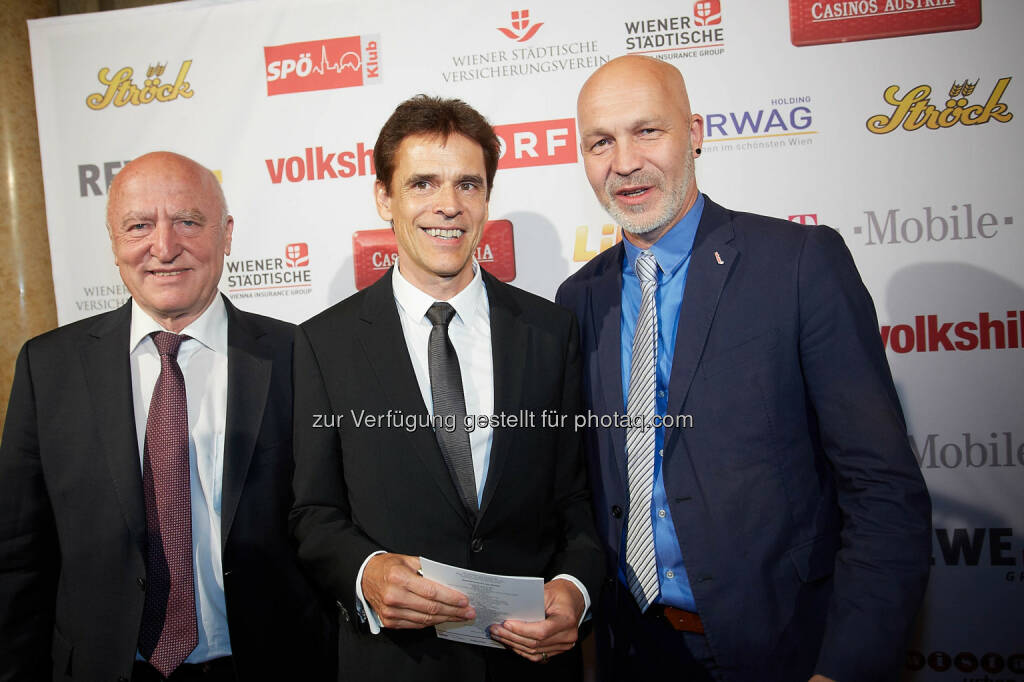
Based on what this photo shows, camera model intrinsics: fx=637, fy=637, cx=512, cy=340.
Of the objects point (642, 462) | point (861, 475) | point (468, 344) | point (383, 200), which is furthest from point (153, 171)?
point (861, 475)

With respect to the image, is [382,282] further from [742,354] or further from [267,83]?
[267,83]

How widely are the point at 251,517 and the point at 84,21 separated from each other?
10.0 feet

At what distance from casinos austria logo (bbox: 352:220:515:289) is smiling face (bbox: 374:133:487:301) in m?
1.14

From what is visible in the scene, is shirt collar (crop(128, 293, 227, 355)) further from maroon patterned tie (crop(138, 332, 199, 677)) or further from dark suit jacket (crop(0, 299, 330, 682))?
maroon patterned tie (crop(138, 332, 199, 677))

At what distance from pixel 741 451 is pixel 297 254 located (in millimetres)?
2470

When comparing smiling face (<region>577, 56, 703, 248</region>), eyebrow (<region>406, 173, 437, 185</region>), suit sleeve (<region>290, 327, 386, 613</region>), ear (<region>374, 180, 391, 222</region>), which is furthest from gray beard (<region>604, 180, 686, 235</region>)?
suit sleeve (<region>290, 327, 386, 613</region>)

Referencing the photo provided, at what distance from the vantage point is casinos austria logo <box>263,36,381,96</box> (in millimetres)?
3256

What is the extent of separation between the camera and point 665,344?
1.95 metres

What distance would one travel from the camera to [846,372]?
1.70 metres

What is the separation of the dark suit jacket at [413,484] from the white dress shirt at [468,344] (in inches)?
2.0

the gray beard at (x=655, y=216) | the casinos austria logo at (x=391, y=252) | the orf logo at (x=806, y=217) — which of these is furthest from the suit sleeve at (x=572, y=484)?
the orf logo at (x=806, y=217)

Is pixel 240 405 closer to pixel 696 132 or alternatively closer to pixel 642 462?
pixel 642 462

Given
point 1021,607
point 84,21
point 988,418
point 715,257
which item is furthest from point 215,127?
point 1021,607

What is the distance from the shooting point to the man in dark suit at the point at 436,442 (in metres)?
1.77
